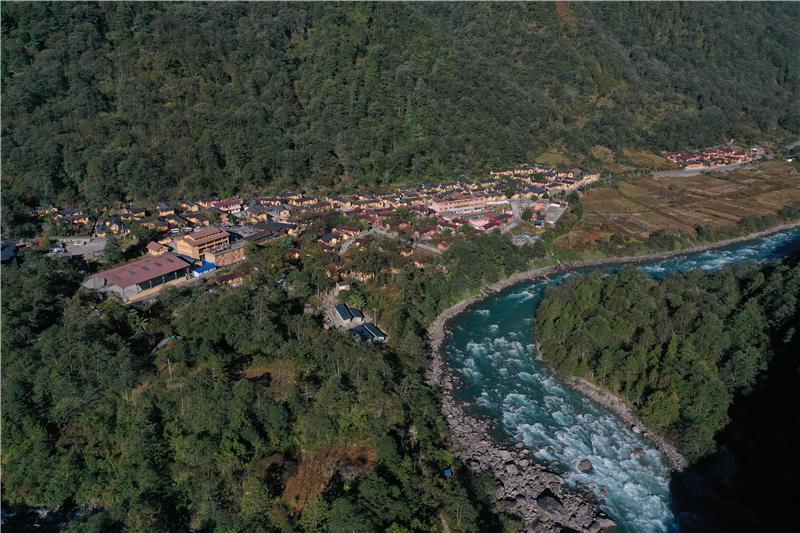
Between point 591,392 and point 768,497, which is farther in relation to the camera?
point 591,392

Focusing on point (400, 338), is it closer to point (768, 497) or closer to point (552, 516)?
point (552, 516)

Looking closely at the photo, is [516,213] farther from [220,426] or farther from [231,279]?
[220,426]

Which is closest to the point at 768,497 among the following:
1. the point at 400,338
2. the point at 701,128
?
the point at 400,338

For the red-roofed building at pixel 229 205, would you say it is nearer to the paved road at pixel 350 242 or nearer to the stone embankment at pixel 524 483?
the paved road at pixel 350 242

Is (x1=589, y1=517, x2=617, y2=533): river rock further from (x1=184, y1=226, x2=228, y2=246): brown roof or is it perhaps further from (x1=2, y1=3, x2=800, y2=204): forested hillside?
(x1=2, y1=3, x2=800, y2=204): forested hillside

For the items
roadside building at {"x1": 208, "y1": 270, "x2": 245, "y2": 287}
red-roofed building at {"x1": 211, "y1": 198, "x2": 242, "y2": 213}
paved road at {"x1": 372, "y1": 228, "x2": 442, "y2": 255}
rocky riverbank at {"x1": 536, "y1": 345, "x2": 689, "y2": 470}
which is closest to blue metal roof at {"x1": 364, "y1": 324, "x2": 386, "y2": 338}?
roadside building at {"x1": 208, "y1": 270, "x2": 245, "y2": 287}

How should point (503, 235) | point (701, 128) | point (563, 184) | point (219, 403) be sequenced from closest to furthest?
point (219, 403)
point (503, 235)
point (563, 184)
point (701, 128)
